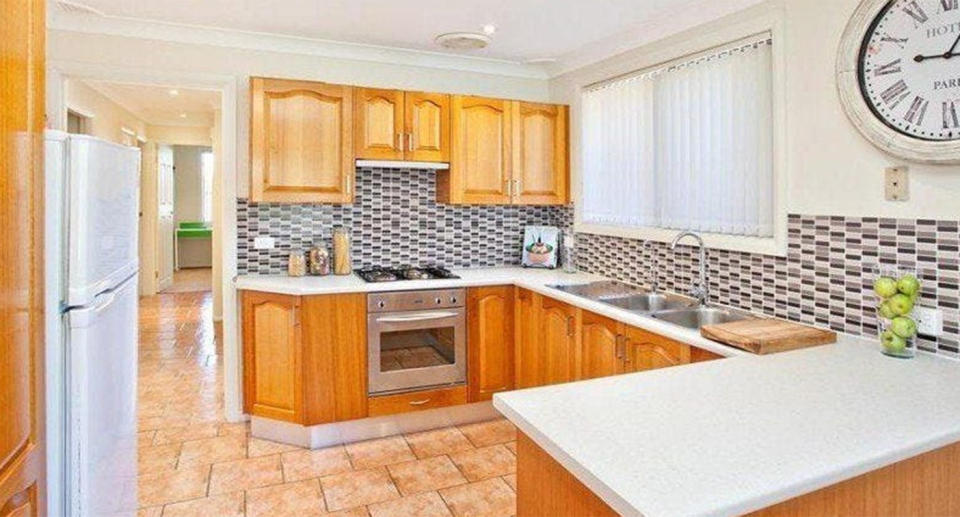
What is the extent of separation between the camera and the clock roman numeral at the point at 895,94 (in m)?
Result: 2.00

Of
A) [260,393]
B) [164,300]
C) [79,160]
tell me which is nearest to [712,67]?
[79,160]

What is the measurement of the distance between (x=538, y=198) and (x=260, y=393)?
210cm

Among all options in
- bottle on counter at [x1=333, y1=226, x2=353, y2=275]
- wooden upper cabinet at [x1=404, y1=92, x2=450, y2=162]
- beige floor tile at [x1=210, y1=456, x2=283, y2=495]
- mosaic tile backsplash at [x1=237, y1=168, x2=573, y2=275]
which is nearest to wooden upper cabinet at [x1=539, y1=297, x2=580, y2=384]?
mosaic tile backsplash at [x1=237, y1=168, x2=573, y2=275]

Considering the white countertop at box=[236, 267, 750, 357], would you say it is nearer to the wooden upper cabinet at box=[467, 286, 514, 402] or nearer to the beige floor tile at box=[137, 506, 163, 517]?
the wooden upper cabinet at box=[467, 286, 514, 402]

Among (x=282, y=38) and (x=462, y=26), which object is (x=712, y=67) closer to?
(x=462, y=26)

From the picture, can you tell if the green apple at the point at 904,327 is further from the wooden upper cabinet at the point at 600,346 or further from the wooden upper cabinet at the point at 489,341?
the wooden upper cabinet at the point at 489,341

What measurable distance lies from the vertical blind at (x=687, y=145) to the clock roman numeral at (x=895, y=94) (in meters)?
0.55

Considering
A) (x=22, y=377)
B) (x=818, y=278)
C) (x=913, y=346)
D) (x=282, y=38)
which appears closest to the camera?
(x=22, y=377)

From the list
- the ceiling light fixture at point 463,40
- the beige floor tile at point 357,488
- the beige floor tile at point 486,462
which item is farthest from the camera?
the ceiling light fixture at point 463,40

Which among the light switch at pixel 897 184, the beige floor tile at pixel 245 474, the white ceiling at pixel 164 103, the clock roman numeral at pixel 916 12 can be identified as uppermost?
the white ceiling at pixel 164 103

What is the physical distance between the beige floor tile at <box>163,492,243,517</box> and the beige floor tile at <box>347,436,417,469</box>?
0.60m

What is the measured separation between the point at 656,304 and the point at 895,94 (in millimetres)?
1472

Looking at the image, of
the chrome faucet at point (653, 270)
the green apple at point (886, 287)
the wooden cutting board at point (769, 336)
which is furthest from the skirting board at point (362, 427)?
the green apple at point (886, 287)

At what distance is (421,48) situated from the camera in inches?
147
